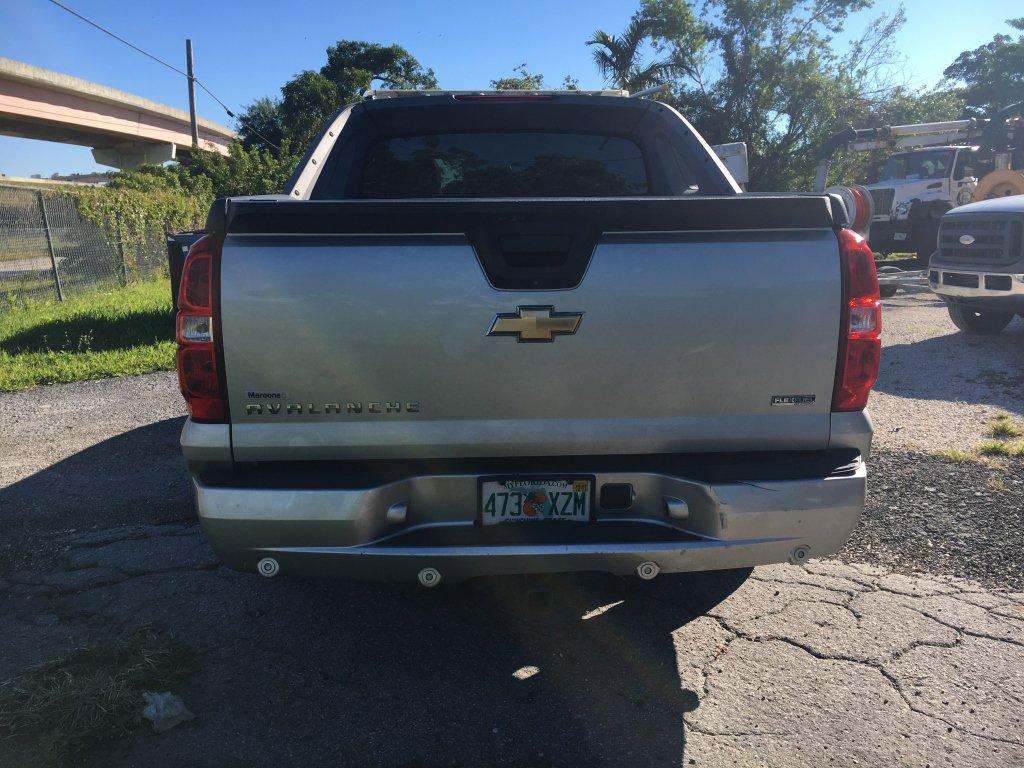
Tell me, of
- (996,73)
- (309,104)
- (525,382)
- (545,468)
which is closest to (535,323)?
(525,382)

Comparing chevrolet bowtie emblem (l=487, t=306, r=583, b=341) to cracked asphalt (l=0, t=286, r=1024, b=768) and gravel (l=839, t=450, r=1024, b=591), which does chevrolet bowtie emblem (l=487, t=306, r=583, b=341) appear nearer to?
cracked asphalt (l=0, t=286, r=1024, b=768)

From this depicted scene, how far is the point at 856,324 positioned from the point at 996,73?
76450 millimetres

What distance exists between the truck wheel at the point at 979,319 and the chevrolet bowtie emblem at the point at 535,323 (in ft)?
26.4

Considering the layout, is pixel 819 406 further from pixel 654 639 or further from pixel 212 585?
pixel 212 585

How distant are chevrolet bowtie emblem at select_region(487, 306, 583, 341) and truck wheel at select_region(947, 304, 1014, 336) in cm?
805

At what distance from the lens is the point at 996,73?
63.1 metres

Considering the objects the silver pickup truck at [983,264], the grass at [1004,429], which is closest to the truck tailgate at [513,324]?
the grass at [1004,429]

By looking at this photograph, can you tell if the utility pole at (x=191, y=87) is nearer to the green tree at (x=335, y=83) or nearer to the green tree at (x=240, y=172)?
the green tree at (x=335, y=83)

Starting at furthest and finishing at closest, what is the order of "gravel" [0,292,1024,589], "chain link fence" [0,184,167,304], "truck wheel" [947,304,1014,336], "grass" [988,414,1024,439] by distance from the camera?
"chain link fence" [0,184,167,304] → "truck wheel" [947,304,1014,336] → "grass" [988,414,1024,439] → "gravel" [0,292,1024,589]

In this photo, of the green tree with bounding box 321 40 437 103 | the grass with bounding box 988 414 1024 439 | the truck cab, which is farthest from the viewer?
the green tree with bounding box 321 40 437 103

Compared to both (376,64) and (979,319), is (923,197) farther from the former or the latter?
(376,64)

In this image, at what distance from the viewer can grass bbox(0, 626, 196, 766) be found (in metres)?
2.32

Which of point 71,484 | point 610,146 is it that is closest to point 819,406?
point 610,146

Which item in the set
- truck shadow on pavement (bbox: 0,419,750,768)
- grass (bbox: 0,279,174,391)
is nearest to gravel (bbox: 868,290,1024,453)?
truck shadow on pavement (bbox: 0,419,750,768)
